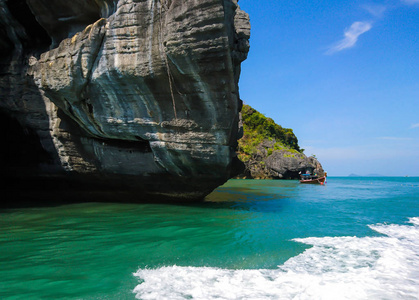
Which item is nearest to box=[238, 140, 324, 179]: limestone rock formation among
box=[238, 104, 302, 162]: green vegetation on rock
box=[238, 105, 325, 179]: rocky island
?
box=[238, 105, 325, 179]: rocky island

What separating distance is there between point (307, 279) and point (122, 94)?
312 inches

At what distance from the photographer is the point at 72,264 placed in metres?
4.08

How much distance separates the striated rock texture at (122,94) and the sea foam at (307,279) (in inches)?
207

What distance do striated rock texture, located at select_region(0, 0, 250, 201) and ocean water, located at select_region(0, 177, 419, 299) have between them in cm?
274

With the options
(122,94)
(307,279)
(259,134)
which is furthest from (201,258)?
(259,134)

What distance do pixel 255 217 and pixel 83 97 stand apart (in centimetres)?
749

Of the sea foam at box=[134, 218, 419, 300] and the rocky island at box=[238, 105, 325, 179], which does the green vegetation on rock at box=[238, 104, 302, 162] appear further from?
the sea foam at box=[134, 218, 419, 300]

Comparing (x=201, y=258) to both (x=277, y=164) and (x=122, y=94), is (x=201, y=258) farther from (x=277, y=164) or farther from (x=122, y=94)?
(x=277, y=164)

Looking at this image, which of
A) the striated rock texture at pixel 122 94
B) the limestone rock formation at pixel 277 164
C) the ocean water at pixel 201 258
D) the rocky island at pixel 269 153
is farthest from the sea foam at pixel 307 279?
the rocky island at pixel 269 153

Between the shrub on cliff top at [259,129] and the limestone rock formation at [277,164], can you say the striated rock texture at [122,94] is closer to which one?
the limestone rock formation at [277,164]

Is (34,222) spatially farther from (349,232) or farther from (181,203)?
(349,232)

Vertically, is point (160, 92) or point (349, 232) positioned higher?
point (160, 92)

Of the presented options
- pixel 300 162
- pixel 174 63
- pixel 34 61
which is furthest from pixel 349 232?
pixel 300 162

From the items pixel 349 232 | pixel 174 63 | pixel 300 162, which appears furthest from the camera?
pixel 300 162
